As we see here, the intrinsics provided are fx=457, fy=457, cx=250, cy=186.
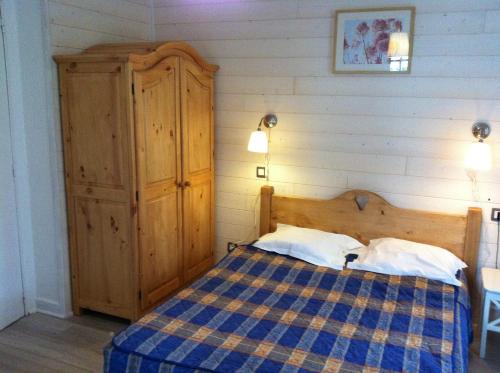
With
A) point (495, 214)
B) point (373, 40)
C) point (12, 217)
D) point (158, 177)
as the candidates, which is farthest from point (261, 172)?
point (12, 217)

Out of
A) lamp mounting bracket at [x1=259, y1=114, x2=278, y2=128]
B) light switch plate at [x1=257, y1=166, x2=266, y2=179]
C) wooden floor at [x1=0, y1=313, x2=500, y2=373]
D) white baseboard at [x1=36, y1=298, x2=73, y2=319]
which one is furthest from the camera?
light switch plate at [x1=257, y1=166, x2=266, y2=179]

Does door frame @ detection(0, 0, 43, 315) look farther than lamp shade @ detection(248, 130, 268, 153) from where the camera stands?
No

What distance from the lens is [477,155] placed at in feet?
9.06

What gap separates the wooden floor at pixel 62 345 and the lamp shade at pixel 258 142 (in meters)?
1.51

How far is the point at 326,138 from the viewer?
331 cm

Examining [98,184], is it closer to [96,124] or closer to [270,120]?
[96,124]

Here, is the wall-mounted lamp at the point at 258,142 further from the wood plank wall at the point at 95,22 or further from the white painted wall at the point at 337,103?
the wood plank wall at the point at 95,22

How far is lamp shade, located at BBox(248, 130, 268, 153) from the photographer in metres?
3.28

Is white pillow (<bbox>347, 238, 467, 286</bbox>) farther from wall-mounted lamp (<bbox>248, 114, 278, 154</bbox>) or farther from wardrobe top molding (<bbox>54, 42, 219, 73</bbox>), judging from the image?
wardrobe top molding (<bbox>54, 42, 219, 73</bbox>)

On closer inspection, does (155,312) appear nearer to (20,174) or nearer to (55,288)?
(55,288)

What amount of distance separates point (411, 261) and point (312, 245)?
24.3 inches

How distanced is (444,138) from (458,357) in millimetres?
1533

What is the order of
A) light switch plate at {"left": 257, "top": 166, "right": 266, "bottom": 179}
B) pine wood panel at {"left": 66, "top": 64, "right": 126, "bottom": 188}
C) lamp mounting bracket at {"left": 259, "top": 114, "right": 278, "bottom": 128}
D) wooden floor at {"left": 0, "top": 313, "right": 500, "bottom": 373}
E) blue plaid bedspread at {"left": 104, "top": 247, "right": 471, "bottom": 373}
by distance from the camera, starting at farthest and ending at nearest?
light switch plate at {"left": 257, "top": 166, "right": 266, "bottom": 179} < lamp mounting bracket at {"left": 259, "top": 114, "right": 278, "bottom": 128} < pine wood panel at {"left": 66, "top": 64, "right": 126, "bottom": 188} < wooden floor at {"left": 0, "top": 313, "right": 500, "bottom": 373} < blue plaid bedspread at {"left": 104, "top": 247, "right": 471, "bottom": 373}

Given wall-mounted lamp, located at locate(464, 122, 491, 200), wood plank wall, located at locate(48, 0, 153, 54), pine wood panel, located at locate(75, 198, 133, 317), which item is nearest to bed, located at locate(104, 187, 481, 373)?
wall-mounted lamp, located at locate(464, 122, 491, 200)
